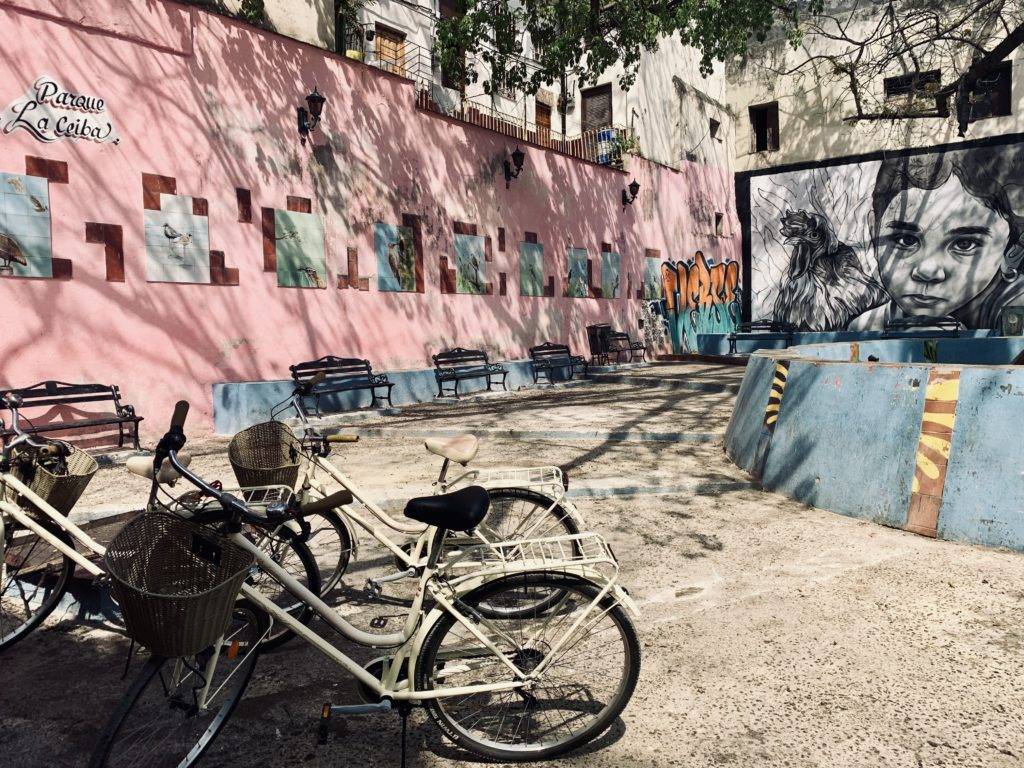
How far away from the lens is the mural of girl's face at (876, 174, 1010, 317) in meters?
19.8

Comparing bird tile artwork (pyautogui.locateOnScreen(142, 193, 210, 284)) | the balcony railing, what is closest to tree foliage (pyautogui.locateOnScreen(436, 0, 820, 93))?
the balcony railing

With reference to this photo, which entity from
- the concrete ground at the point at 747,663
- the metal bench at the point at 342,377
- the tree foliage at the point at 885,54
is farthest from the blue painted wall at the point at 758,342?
the concrete ground at the point at 747,663

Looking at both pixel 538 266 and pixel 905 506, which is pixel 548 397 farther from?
pixel 905 506

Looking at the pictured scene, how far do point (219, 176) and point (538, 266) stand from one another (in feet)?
24.0

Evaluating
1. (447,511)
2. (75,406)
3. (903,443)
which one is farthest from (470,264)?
(447,511)

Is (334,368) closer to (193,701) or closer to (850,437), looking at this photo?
(850,437)

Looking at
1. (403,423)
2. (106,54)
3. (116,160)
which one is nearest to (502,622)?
(403,423)

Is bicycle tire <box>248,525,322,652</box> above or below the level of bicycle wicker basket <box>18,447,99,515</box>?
below

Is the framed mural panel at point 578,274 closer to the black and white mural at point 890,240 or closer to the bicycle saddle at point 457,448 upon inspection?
the black and white mural at point 890,240

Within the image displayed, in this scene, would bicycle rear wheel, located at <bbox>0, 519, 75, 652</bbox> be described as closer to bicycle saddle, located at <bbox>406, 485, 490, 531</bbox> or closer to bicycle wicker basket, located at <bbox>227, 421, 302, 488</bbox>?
bicycle wicker basket, located at <bbox>227, 421, 302, 488</bbox>

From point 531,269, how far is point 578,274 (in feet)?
6.13

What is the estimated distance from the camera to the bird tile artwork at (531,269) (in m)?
14.9

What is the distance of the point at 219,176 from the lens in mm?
9797

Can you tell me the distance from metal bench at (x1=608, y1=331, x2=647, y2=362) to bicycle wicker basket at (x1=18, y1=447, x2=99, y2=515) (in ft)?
47.0
